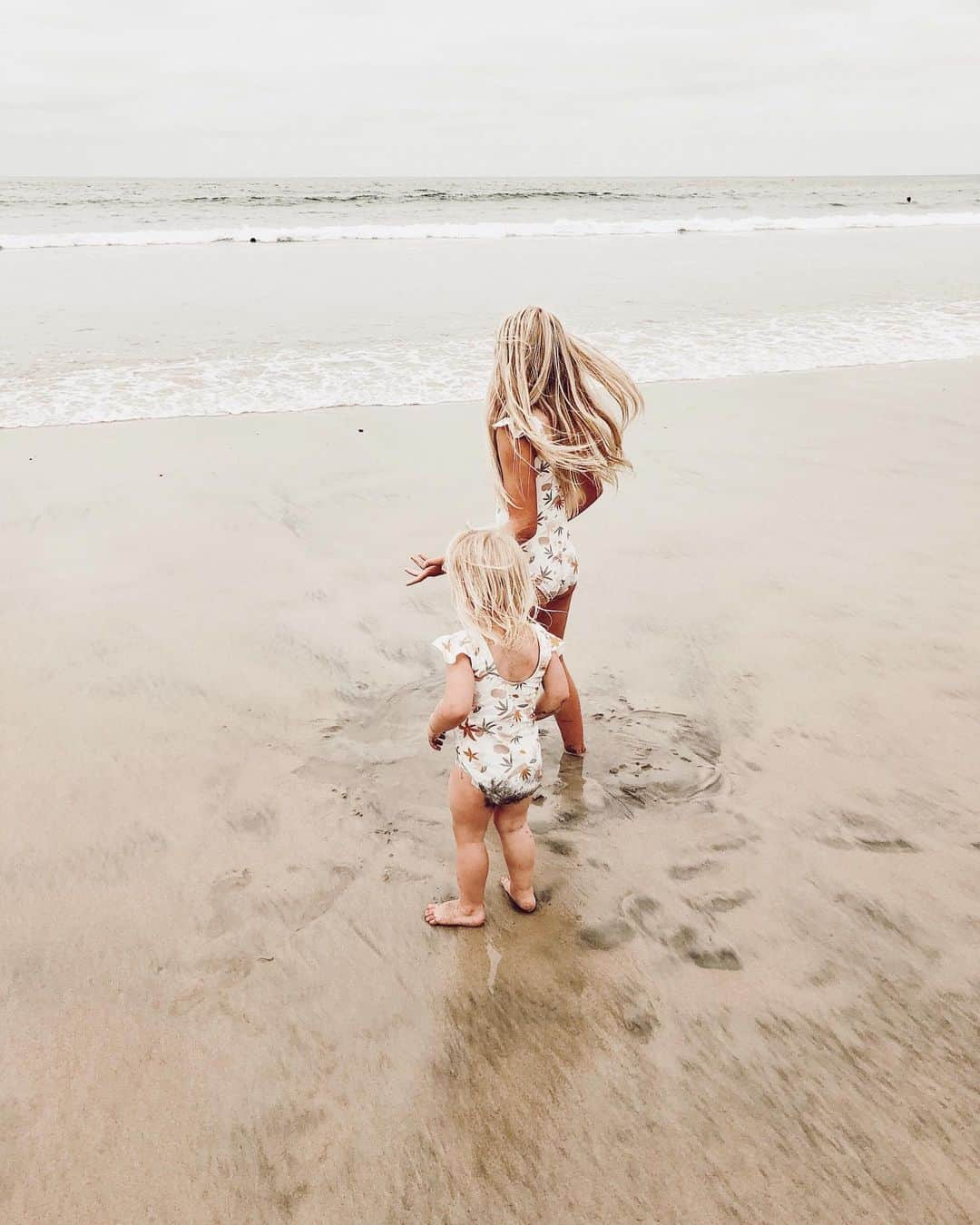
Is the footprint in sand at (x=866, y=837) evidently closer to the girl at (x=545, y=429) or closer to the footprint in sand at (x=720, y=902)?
the footprint in sand at (x=720, y=902)

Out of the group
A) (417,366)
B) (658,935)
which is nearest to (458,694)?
(658,935)

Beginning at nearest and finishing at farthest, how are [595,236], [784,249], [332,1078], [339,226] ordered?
[332,1078], [784,249], [595,236], [339,226]

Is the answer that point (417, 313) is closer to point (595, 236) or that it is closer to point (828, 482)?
point (828, 482)

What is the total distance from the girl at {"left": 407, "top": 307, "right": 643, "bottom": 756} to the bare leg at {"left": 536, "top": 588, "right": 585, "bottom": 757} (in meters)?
0.17

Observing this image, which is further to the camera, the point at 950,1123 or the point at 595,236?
the point at 595,236

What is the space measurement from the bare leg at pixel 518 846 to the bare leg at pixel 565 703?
636 millimetres

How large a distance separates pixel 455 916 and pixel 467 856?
20 cm

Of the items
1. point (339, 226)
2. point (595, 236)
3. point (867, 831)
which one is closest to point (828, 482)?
point (867, 831)

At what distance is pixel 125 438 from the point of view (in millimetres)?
6699

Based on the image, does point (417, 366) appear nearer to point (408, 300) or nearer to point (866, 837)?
Result: point (408, 300)

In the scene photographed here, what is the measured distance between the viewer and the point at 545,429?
2.79 metres

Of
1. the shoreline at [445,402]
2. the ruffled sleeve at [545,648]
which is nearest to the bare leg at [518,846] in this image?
the ruffled sleeve at [545,648]

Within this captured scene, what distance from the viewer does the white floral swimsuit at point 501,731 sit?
7.91ft

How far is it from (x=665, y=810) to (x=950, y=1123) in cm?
124
